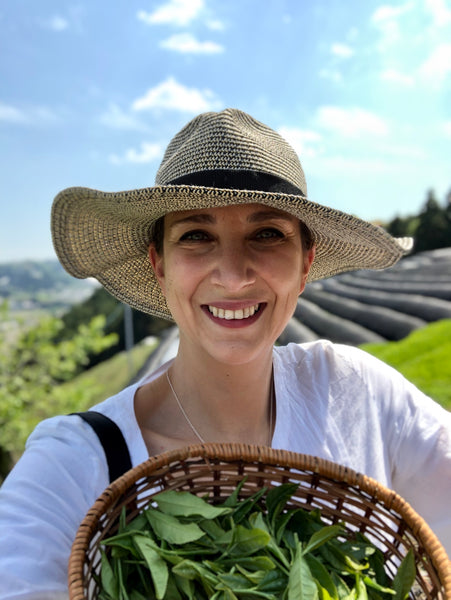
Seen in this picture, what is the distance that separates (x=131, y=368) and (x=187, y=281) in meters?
15.7

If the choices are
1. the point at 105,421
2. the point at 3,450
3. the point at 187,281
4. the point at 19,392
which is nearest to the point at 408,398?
the point at 187,281

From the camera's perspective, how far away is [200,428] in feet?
4.86

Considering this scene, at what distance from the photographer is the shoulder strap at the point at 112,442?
1196 mm

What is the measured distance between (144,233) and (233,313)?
1.41 feet

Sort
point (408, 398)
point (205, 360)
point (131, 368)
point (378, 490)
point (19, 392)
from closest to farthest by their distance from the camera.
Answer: point (378, 490) < point (205, 360) < point (408, 398) < point (19, 392) < point (131, 368)

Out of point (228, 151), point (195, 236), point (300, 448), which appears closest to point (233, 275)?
point (195, 236)

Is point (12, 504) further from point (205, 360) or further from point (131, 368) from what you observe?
point (131, 368)

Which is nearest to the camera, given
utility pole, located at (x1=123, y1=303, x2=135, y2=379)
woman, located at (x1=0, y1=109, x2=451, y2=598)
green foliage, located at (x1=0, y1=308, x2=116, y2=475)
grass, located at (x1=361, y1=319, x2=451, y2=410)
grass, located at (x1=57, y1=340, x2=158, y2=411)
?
woman, located at (x1=0, y1=109, x2=451, y2=598)

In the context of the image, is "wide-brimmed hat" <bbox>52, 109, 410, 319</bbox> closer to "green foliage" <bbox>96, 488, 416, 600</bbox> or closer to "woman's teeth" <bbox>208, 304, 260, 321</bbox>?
"woman's teeth" <bbox>208, 304, 260, 321</bbox>

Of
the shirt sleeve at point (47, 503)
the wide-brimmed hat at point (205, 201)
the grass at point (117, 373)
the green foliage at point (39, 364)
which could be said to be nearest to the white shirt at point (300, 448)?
the shirt sleeve at point (47, 503)

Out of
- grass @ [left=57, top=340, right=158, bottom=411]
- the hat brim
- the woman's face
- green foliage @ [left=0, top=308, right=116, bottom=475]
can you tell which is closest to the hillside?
grass @ [left=57, top=340, right=158, bottom=411]

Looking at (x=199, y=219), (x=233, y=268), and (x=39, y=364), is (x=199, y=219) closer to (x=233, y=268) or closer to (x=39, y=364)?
(x=233, y=268)

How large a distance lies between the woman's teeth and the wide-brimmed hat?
0.83ft

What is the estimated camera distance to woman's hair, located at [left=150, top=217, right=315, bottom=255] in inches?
56.3
